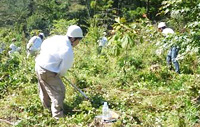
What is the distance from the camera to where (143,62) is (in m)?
8.30

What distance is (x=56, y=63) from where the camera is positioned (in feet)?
15.7

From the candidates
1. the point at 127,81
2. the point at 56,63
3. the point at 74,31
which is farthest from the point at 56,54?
the point at 127,81

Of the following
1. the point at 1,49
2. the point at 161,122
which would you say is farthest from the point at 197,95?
the point at 1,49

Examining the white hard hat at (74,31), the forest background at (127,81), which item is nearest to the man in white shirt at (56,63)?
the white hard hat at (74,31)

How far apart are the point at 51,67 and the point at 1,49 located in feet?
12.2

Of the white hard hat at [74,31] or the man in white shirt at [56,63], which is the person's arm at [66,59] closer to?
the man in white shirt at [56,63]

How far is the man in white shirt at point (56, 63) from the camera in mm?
4738

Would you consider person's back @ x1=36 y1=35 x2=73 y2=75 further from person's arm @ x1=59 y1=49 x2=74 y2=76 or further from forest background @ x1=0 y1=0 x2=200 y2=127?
forest background @ x1=0 y1=0 x2=200 y2=127

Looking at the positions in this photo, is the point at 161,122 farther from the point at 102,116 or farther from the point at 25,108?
the point at 25,108

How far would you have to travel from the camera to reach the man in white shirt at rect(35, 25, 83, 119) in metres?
4.74

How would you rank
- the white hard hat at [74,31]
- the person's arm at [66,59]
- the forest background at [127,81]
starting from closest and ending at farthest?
the forest background at [127,81] < the person's arm at [66,59] < the white hard hat at [74,31]

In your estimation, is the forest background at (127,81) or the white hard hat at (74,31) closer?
the forest background at (127,81)

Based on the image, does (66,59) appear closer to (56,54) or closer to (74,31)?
(56,54)

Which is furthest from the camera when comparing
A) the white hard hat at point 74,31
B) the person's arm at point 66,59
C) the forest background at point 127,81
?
the white hard hat at point 74,31
